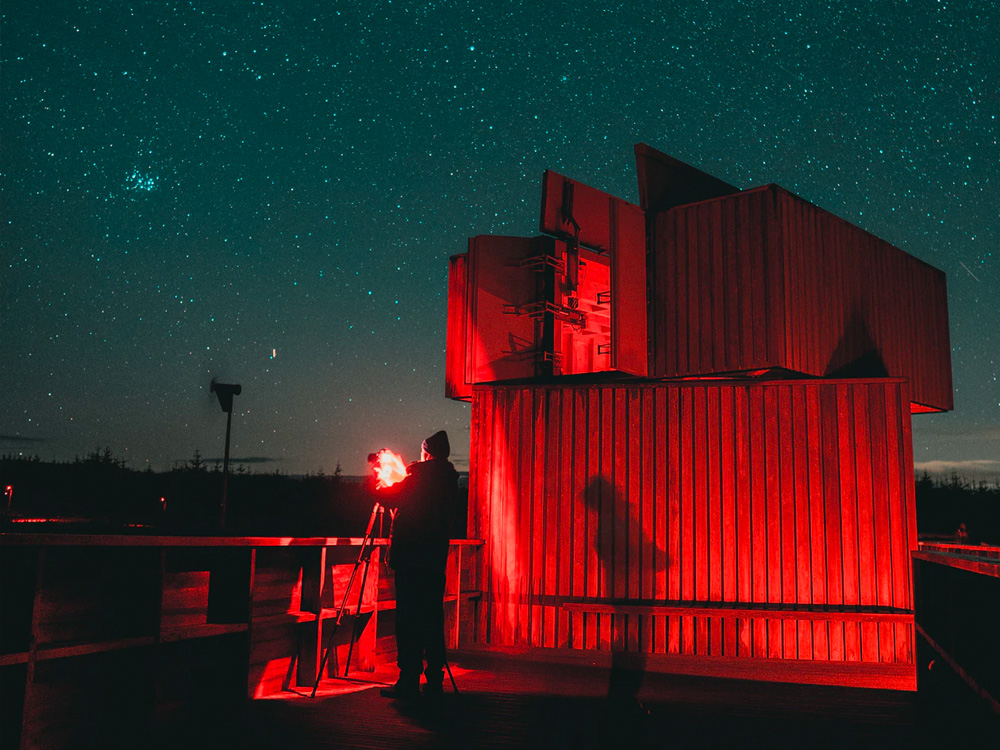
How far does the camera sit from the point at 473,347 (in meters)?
10.0

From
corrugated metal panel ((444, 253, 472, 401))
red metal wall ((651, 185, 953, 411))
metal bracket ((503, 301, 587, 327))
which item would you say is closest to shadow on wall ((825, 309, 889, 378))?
red metal wall ((651, 185, 953, 411))

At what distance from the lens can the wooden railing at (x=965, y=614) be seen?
4.77m

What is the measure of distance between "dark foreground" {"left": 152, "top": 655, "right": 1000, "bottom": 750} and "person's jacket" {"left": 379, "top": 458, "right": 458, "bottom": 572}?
100 centimetres

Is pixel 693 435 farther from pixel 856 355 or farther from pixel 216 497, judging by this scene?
pixel 216 497

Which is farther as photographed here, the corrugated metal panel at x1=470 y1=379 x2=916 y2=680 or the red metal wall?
the red metal wall

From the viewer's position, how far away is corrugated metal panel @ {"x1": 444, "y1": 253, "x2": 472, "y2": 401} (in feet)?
34.8

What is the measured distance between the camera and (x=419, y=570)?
5.91 m

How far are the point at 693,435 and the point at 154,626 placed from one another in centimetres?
601

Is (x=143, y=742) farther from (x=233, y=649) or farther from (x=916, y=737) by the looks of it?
(x=916, y=737)

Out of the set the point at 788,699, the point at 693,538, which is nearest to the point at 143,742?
the point at 788,699

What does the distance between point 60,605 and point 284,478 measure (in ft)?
224

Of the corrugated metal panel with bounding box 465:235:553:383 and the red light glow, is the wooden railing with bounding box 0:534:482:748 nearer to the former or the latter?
the red light glow

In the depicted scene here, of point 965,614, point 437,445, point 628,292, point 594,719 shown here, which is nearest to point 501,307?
point 628,292

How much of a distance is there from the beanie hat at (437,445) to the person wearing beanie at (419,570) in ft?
0.43
